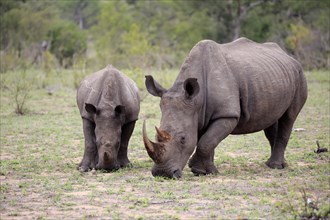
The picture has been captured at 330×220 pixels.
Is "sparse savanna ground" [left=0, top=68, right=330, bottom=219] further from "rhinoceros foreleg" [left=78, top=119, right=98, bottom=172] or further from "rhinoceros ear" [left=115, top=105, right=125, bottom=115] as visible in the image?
"rhinoceros ear" [left=115, top=105, right=125, bottom=115]

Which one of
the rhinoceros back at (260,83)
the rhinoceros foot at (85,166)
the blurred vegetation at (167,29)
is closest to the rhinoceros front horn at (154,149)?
the rhinoceros back at (260,83)

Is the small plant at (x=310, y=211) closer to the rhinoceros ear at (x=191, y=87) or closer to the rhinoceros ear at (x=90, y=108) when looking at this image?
the rhinoceros ear at (x=191, y=87)

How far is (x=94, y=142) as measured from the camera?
10.6m

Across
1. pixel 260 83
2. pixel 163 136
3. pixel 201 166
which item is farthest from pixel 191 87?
pixel 260 83

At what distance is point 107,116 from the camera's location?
10242 mm

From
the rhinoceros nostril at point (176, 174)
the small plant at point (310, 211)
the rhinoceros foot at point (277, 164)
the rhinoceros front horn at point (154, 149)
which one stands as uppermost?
the rhinoceros front horn at point (154, 149)

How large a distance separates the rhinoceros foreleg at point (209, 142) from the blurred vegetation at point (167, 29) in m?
18.8

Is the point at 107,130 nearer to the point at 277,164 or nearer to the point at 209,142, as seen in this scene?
the point at 209,142

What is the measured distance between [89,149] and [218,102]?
2110mm

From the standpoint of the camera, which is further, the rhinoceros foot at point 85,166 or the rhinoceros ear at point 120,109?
the rhinoceros foot at point 85,166

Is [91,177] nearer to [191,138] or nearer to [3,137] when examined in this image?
[191,138]

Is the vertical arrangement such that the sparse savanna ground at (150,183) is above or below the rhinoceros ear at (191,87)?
below

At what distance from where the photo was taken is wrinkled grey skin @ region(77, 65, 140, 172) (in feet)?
33.6

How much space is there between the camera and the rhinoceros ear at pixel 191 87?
9.27 m
